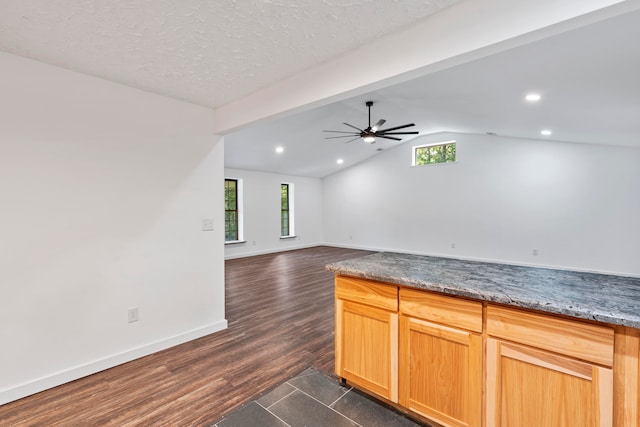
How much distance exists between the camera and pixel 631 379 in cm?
115

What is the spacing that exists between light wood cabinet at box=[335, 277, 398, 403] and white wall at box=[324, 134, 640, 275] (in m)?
6.14

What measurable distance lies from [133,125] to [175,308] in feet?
5.72

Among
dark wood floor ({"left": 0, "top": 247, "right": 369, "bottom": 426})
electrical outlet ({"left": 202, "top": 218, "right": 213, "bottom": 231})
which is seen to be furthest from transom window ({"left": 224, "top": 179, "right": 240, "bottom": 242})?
electrical outlet ({"left": 202, "top": 218, "right": 213, "bottom": 231})

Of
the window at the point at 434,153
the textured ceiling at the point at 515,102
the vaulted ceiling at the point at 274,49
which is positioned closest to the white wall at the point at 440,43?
the vaulted ceiling at the point at 274,49

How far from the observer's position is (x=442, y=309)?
1.60m

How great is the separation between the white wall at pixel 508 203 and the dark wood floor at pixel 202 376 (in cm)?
492

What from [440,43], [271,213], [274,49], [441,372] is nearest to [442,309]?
[441,372]

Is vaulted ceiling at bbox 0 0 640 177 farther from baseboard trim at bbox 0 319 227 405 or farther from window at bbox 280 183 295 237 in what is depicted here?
window at bbox 280 183 295 237

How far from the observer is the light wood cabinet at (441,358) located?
150 cm

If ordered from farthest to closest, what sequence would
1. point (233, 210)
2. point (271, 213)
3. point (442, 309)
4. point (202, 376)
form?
point (271, 213) → point (233, 210) → point (202, 376) → point (442, 309)

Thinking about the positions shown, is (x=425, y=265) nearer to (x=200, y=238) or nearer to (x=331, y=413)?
(x=331, y=413)

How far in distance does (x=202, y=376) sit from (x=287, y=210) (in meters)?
7.16

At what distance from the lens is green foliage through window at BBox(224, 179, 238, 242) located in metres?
7.71

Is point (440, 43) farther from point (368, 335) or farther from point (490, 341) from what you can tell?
point (368, 335)
